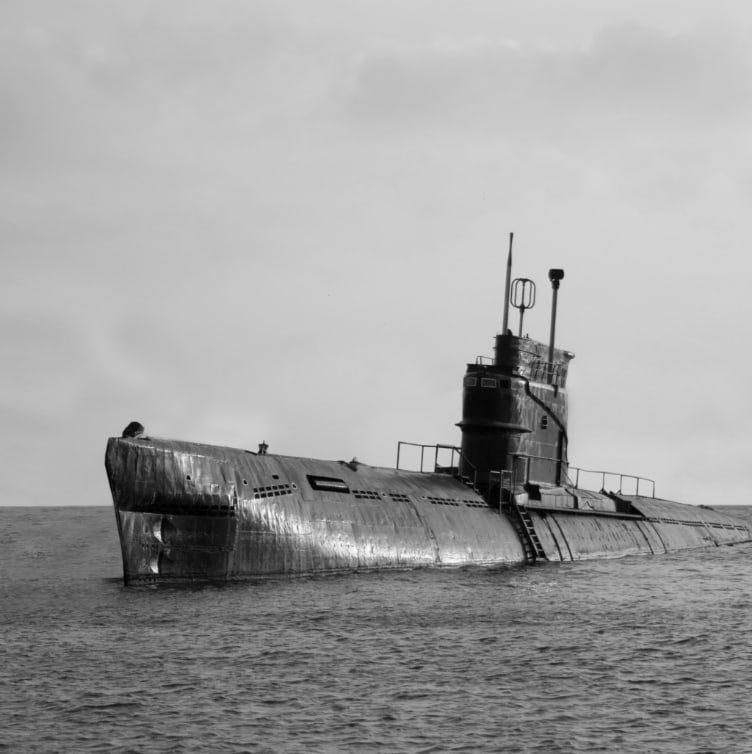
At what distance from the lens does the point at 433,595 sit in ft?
107

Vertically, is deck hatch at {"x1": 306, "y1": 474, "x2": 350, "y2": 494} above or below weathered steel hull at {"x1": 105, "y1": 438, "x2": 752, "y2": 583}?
above

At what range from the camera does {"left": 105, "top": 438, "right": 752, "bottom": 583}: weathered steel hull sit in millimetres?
31891

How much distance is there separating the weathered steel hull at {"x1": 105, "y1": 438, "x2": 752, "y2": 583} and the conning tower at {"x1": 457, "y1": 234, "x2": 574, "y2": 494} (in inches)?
45.1

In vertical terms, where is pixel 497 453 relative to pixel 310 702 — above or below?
above

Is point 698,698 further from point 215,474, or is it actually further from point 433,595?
point 215,474

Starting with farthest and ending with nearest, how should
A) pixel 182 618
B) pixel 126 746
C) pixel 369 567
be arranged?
1. pixel 369 567
2. pixel 182 618
3. pixel 126 746

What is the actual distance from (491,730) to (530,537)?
979 inches

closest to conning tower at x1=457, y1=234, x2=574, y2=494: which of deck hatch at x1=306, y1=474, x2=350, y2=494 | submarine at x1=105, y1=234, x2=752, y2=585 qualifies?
submarine at x1=105, y1=234, x2=752, y2=585

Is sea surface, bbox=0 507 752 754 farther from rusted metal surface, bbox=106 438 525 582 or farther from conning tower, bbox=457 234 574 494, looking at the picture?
conning tower, bbox=457 234 574 494

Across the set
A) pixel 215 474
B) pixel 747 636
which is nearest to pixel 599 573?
pixel 747 636

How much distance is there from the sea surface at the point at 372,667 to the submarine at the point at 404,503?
3.88ft

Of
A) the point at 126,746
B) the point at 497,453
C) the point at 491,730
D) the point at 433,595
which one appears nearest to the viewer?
the point at 126,746

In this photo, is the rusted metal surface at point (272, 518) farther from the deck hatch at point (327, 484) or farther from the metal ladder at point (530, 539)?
the metal ladder at point (530, 539)

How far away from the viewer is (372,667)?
2322 cm
